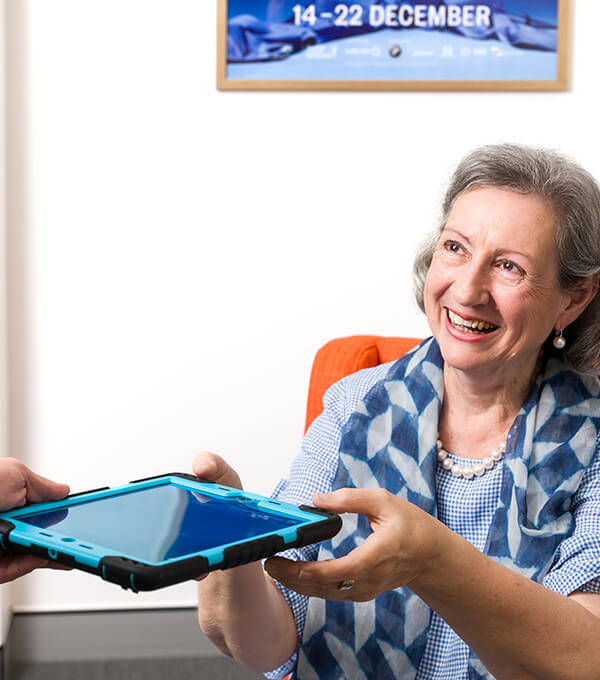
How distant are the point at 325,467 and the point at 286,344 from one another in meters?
1.06

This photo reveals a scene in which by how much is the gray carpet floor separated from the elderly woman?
1223 mm

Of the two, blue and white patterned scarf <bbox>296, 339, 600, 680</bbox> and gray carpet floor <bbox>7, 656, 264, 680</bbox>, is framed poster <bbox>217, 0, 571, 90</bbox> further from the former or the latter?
gray carpet floor <bbox>7, 656, 264, 680</bbox>

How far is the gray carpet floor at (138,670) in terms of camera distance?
235 cm

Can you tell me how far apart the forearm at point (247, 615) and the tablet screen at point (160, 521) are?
7.9 inches

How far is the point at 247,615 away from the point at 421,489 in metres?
0.32

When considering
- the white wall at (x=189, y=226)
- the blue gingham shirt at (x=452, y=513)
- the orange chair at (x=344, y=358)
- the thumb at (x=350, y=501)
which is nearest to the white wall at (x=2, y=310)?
the white wall at (x=189, y=226)

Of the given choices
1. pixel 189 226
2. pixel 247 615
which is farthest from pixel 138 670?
pixel 247 615

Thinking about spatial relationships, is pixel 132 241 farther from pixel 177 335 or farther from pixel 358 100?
pixel 358 100

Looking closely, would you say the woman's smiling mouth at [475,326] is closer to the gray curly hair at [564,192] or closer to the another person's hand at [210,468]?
the gray curly hair at [564,192]

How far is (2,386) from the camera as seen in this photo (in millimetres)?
2230

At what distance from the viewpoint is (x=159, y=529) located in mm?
788

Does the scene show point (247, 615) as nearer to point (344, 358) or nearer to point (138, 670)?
point (344, 358)

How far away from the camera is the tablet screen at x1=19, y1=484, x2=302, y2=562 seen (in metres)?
0.74

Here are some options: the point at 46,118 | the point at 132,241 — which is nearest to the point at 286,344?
the point at 132,241
